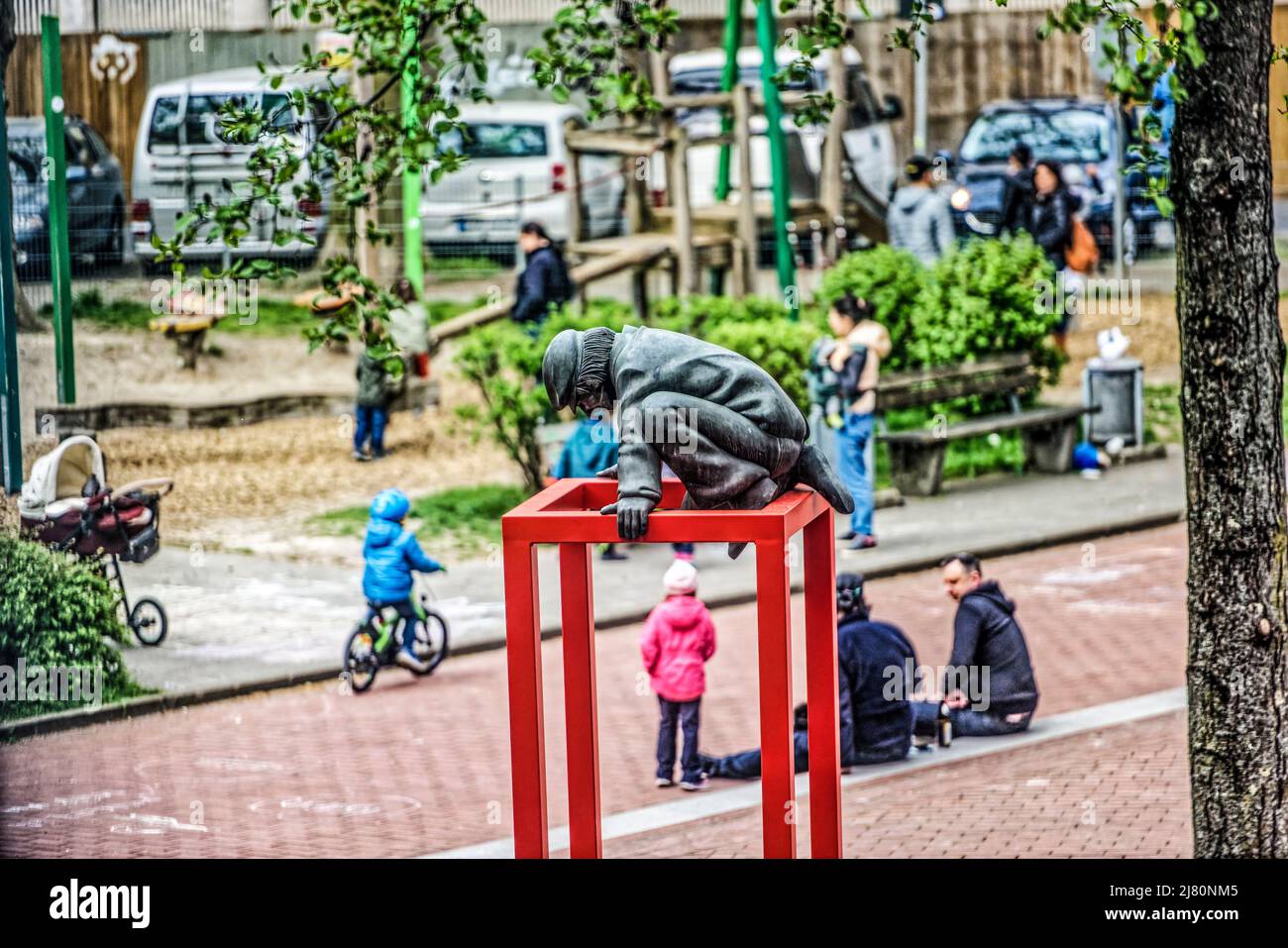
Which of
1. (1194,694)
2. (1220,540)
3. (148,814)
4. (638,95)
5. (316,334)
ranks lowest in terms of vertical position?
(148,814)

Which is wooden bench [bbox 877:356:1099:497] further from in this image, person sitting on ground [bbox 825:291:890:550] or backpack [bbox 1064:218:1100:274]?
backpack [bbox 1064:218:1100:274]

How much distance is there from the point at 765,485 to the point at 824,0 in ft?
9.87

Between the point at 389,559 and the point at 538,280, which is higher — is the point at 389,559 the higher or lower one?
the lower one

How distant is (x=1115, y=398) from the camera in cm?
1720

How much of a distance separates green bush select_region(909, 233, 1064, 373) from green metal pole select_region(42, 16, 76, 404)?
691 cm

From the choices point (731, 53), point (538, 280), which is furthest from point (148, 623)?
point (731, 53)

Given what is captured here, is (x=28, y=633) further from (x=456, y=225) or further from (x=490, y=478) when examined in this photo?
(x=456, y=225)

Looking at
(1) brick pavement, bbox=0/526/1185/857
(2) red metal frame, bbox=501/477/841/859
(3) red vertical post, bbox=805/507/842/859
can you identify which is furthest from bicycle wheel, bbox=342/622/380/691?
(3) red vertical post, bbox=805/507/842/859

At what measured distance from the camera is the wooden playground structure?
59.0 feet

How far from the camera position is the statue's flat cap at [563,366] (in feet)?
22.4

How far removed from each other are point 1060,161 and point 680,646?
46.3 feet

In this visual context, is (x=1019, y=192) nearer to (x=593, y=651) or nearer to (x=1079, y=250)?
(x=1079, y=250)

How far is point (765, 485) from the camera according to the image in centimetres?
685
